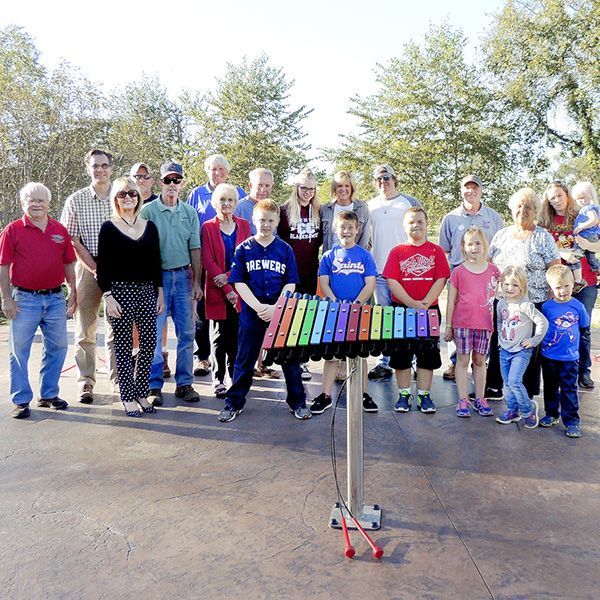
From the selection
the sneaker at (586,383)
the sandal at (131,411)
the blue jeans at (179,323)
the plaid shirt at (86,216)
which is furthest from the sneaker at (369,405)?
the plaid shirt at (86,216)

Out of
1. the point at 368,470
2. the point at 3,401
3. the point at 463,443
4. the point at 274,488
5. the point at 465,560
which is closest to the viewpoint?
the point at 465,560

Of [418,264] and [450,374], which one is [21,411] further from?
[450,374]

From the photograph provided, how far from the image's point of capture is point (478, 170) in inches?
814

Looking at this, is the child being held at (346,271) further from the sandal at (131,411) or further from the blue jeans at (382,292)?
the sandal at (131,411)

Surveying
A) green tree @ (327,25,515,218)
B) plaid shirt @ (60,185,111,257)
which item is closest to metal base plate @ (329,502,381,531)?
plaid shirt @ (60,185,111,257)

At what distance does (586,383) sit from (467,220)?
1993 mm

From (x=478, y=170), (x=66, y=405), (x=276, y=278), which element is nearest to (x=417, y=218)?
(x=276, y=278)

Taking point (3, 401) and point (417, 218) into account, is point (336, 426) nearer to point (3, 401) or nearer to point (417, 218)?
point (417, 218)

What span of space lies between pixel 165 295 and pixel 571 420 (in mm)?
3574

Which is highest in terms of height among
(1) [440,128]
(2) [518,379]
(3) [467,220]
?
(1) [440,128]

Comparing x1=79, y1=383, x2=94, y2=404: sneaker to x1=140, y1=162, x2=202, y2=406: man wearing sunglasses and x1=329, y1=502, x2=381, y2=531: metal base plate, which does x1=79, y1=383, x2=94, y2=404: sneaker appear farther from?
x1=329, y1=502, x2=381, y2=531: metal base plate

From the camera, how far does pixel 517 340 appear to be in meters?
4.35

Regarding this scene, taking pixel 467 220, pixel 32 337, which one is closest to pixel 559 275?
pixel 467 220

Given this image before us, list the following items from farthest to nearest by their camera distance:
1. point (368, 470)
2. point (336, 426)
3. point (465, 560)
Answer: point (336, 426)
point (368, 470)
point (465, 560)
